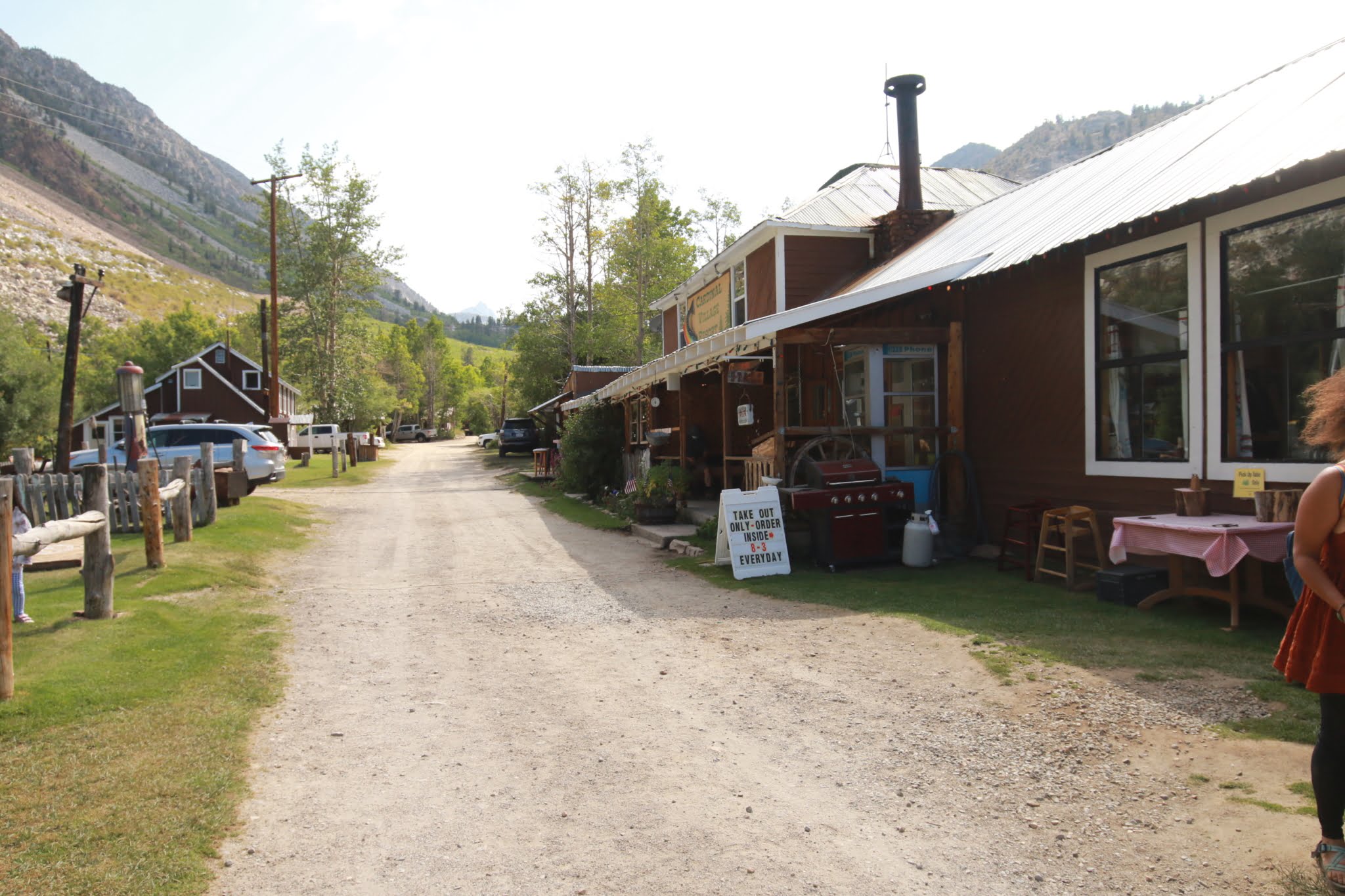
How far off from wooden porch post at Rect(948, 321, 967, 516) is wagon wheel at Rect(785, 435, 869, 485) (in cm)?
115

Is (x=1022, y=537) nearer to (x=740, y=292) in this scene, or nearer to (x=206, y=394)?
(x=740, y=292)

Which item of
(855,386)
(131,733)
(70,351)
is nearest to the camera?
(131,733)

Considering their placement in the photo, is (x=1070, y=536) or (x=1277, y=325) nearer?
(x=1277, y=325)

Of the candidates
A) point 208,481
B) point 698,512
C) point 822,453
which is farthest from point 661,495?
point 208,481

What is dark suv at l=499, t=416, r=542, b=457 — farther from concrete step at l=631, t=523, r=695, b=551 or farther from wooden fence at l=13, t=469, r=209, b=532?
wooden fence at l=13, t=469, r=209, b=532

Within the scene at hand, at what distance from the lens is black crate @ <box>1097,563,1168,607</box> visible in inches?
275

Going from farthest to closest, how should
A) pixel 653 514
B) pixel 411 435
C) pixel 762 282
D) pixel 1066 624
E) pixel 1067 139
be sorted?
pixel 1067 139 < pixel 411 435 < pixel 762 282 < pixel 653 514 < pixel 1066 624

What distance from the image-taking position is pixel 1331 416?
2842mm

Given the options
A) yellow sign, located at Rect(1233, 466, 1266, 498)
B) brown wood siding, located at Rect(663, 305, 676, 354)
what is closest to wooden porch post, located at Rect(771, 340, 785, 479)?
yellow sign, located at Rect(1233, 466, 1266, 498)

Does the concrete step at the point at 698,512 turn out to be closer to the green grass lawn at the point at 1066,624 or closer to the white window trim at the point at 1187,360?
the green grass lawn at the point at 1066,624

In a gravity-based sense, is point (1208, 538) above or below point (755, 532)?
above

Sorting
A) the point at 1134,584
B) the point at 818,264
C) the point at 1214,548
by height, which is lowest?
the point at 1134,584

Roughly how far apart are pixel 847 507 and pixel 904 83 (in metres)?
9.08

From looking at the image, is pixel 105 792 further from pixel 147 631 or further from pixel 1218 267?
pixel 1218 267
